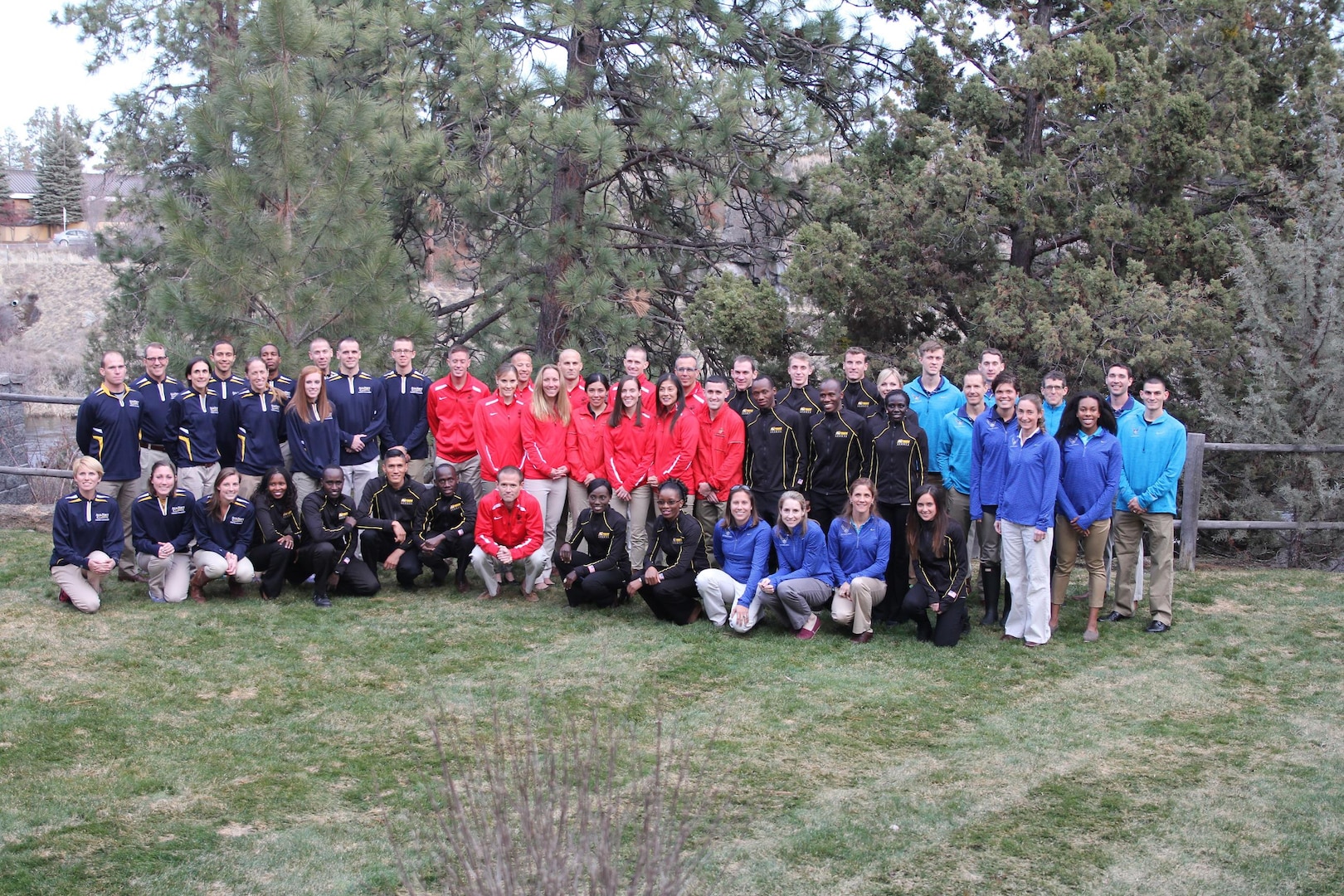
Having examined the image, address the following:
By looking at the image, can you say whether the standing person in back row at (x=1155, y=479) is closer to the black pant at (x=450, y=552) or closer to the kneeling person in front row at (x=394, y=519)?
the black pant at (x=450, y=552)

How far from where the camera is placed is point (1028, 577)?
7512mm

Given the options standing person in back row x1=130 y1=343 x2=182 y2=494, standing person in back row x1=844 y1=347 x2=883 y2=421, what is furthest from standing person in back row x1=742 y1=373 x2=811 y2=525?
standing person in back row x1=130 y1=343 x2=182 y2=494

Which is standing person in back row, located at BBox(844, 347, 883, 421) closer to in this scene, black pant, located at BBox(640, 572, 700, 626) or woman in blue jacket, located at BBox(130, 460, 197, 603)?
black pant, located at BBox(640, 572, 700, 626)

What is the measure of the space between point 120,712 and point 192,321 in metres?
4.51

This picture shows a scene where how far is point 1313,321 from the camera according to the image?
10031mm

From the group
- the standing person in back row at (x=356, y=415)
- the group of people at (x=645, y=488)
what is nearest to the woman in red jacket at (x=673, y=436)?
the group of people at (x=645, y=488)

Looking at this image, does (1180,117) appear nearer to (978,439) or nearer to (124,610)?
(978,439)

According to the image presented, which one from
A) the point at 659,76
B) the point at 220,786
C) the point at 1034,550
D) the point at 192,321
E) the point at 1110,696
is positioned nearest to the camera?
the point at 220,786

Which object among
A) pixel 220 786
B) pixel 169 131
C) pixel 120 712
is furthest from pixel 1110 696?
pixel 169 131

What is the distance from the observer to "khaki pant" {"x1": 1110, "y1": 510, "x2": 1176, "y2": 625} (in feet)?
25.8

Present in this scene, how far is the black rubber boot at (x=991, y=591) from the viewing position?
7949mm

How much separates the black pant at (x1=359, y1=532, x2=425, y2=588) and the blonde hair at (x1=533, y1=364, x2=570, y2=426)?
131 cm

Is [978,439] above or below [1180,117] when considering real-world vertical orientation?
below

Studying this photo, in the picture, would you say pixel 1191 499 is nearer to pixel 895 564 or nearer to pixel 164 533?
pixel 895 564
